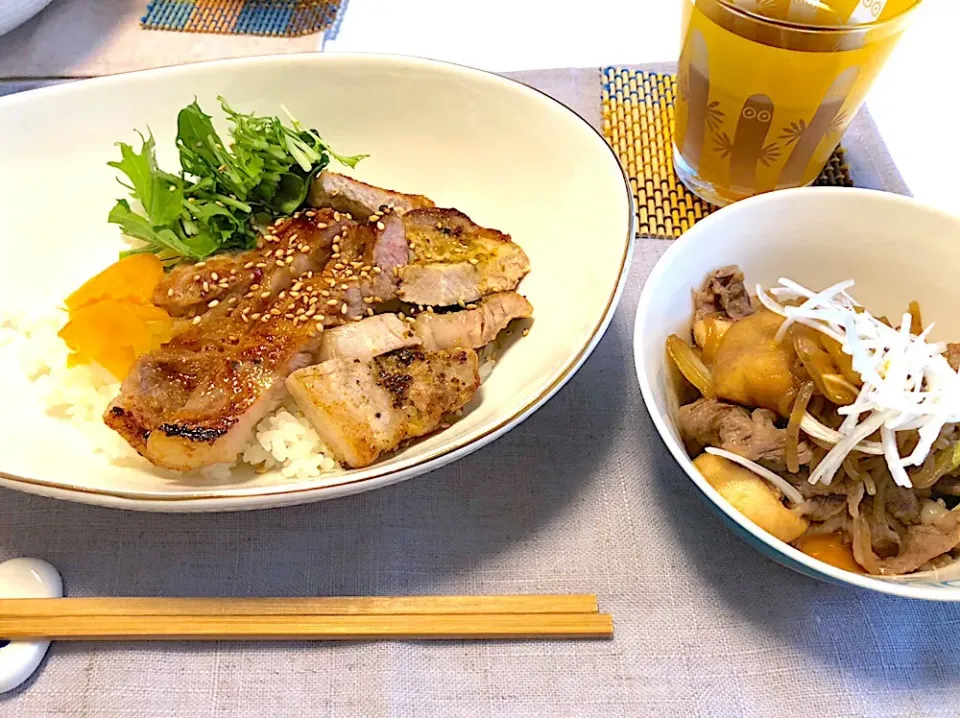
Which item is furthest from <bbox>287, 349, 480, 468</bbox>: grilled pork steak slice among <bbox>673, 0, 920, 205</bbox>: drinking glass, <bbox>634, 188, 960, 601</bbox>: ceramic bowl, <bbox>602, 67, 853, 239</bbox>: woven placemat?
<bbox>673, 0, 920, 205</bbox>: drinking glass

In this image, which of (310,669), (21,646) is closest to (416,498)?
(310,669)

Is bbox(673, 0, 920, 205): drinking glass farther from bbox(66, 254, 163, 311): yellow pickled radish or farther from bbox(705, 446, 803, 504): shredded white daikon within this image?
bbox(66, 254, 163, 311): yellow pickled radish

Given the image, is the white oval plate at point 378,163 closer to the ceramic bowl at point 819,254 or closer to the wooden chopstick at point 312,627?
the ceramic bowl at point 819,254

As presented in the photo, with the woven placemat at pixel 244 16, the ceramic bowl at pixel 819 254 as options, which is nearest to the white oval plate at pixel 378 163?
the ceramic bowl at pixel 819 254

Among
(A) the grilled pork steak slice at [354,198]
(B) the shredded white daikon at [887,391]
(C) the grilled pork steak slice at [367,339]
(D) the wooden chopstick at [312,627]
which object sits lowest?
(D) the wooden chopstick at [312,627]

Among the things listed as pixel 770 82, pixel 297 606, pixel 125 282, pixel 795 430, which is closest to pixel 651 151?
pixel 770 82

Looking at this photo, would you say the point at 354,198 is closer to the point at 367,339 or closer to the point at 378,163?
the point at 378,163
